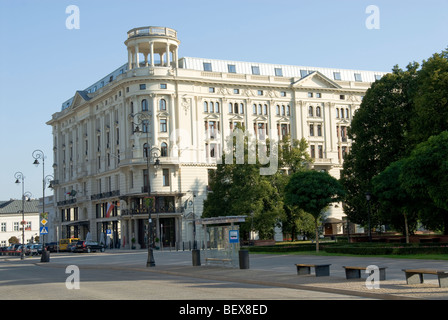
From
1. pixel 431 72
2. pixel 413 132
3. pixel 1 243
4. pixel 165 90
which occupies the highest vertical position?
→ pixel 165 90

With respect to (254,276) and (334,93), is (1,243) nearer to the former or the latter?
(334,93)

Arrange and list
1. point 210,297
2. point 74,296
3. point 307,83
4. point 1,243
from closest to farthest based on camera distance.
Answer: point 210,297, point 74,296, point 307,83, point 1,243

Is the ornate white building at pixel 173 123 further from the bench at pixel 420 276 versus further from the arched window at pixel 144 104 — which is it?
the bench at pixel 420 276

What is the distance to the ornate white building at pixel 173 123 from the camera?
246ft

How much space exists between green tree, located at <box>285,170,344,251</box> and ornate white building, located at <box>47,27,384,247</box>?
25553 mm

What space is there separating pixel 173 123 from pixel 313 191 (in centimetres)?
3555

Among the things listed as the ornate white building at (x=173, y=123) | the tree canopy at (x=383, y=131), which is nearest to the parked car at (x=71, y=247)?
the ornate white building at (x=173, y=123)

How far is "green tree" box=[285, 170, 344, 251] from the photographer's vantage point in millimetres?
43938

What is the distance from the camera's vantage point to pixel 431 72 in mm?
43719

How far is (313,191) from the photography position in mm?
43750

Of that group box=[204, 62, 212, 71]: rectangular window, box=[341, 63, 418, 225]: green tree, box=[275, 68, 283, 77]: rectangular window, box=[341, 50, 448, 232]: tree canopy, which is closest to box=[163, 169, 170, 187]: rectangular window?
box=[204, 62, 212, 71]: rectangular window

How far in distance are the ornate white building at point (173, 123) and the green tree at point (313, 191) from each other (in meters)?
25.6
